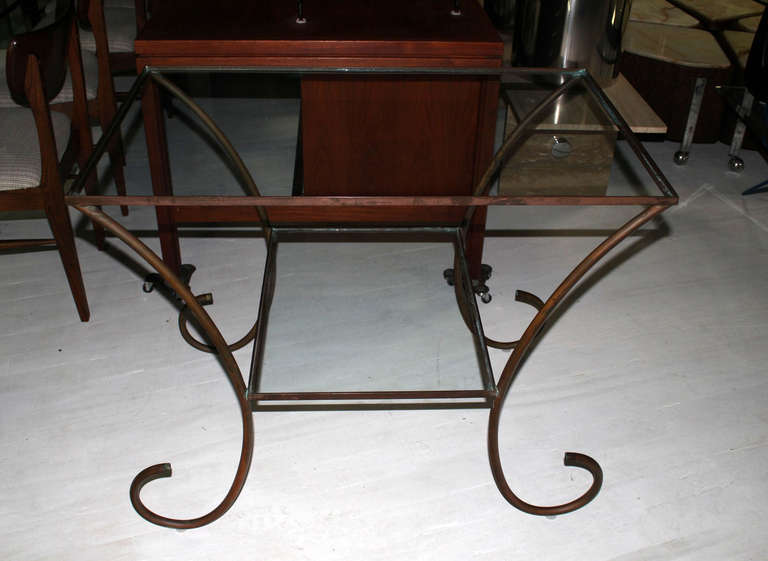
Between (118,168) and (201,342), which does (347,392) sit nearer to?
(201,342)

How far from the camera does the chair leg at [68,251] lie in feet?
5.72

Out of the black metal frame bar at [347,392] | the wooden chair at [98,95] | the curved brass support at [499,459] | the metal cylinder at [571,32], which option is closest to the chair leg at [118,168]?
the wooden chair at [98,95]

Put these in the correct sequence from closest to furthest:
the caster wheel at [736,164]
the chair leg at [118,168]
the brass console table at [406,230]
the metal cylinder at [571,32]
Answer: the brass console table at [406,230]
the chair leg at [118,168]
the metal cylinder at [571,32]
the caster wheel at [736,164]

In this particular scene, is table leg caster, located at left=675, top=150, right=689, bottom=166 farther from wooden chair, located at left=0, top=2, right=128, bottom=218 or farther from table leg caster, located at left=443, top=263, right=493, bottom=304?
wooden chair, located at left=0, top=2, right=128, bottom=218

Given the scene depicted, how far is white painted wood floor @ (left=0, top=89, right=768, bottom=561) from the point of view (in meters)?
1.44

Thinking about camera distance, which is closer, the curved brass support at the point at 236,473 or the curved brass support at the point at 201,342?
the curved brass support at the point at 236,473

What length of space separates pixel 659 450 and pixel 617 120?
71 centimetres

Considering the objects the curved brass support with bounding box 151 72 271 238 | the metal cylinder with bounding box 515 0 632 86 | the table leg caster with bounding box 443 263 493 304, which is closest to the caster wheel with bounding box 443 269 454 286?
the table leg caster with bounding box 443 263 493 304

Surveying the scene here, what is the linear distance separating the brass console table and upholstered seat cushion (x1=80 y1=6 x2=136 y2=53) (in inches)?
34.8

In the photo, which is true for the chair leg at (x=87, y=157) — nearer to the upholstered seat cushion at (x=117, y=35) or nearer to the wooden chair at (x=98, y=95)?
the wooden chair at (x=98, y=95)

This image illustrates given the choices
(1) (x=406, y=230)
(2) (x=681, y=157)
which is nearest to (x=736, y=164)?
(2) (x=681, y=157)

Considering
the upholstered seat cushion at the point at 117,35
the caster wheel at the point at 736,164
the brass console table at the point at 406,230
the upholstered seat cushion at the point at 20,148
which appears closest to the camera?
the brass console table at the point at 406,230

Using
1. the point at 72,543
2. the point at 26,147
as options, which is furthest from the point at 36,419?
the point at 26,147

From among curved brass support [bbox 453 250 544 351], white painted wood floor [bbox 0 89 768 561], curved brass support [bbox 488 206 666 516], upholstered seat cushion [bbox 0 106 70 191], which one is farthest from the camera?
curved brass support [bbox 453 250 544 351]
